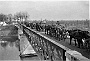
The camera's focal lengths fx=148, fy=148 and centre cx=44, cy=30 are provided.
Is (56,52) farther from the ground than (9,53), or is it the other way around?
(56,52)

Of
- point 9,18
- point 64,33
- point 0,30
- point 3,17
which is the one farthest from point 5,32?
point 64,33

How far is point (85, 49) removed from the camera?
5.16m

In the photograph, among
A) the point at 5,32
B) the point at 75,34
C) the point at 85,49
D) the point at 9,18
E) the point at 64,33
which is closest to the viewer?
the point at 85,49

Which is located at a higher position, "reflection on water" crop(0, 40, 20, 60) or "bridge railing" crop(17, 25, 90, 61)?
"bridge railing" crop(17, 25, 90, 61)

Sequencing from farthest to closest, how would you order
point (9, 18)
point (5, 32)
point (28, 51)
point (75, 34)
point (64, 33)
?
point (9, 18) < point (5, 32) < point (28, 51) < point (64, 33) < point (75, 34)

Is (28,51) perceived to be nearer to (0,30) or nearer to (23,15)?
(0,30)

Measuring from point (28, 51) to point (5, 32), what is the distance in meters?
40.1

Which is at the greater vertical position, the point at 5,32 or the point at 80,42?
the point at 80,42

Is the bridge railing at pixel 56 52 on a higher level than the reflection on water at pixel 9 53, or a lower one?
higher

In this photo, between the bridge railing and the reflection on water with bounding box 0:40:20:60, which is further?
the reflection on water with bounding box 0:40:20:60

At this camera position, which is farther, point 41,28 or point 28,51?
point 28,51

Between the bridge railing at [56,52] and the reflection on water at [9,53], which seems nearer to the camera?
Result: the bridge railing at [56,52]

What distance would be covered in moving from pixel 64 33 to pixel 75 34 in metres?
4.26

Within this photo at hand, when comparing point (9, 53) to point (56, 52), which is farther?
point (9, 53)
